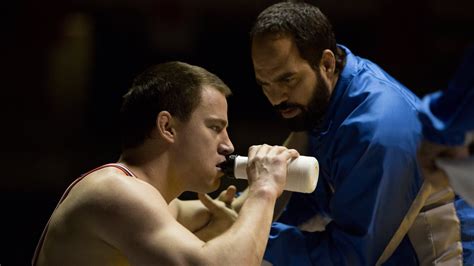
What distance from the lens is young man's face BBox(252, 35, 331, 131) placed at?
2287mm

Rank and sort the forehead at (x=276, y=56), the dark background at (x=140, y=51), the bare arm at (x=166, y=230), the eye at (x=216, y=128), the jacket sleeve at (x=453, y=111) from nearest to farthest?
the jacket sleeve at (x=453, y=111)
the bare arm at (x=166, y=230)
the eye at (x=216, y=128)
the forehead at (x=276, y=56)
the dark background at (x=140, y=51)

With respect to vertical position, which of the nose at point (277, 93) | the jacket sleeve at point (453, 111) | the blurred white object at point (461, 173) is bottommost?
the nose at point (277, 93)

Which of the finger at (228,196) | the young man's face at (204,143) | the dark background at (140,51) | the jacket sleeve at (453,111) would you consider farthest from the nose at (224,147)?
the dark background at (140,51)

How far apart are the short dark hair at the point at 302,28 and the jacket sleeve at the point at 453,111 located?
75cm

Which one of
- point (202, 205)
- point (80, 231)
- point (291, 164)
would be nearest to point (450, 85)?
point (291, 164)

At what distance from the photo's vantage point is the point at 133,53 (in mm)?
5719

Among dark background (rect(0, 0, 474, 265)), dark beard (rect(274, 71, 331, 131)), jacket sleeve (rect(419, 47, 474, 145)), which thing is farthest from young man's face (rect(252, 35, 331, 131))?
dark background (rect(0, 0, 474, 265))

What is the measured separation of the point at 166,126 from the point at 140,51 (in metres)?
3.79

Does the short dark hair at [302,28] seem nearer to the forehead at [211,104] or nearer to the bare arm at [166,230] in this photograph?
the forehead at [211,104]

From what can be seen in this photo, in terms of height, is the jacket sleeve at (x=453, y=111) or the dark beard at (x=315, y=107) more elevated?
the jacket sleeve at (x=453, y=111)

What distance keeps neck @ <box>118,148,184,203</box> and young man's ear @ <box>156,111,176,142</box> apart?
0.04 meters

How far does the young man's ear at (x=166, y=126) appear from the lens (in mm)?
1988

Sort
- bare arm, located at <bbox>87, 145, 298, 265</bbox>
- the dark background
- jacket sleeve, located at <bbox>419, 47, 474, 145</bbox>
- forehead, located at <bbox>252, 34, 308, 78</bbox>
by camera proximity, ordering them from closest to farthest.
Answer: jacket sleeve, located at <bbox>419, 47, 474, 145</bbox>
bare arm, located at <bbox>87, 145, 298, 265</bbox>
forehead, located at <bbox>252, 34, 308, 78</bbox>
the dark background

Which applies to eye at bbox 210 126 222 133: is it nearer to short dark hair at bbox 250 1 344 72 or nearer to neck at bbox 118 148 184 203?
neck at bbox 118 148 184 203
